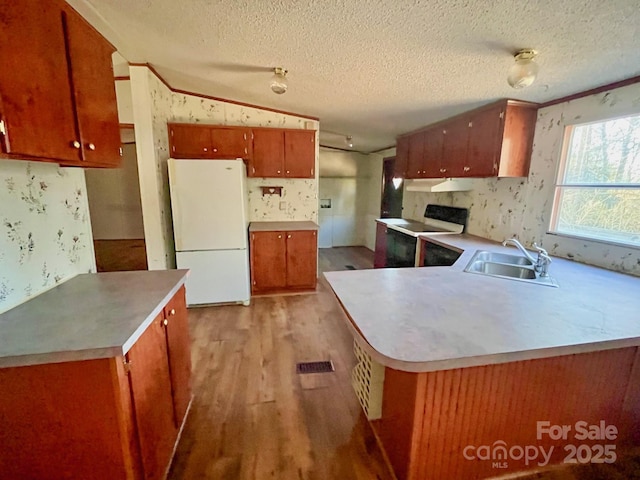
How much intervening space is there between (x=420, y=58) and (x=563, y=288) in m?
1.65

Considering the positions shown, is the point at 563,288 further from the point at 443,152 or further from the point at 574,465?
the point at 443,152

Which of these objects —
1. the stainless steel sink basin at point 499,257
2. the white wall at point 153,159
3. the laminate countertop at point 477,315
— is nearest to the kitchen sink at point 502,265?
the stainless steel sink basin at point 499,257

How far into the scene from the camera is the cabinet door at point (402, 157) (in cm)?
432

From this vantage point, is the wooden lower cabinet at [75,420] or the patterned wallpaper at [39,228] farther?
the patterned wallpaper at [39,228]

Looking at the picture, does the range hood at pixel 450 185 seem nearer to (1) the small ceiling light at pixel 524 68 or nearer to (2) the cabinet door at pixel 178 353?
(1) the small ceiling light at pixel 524 68

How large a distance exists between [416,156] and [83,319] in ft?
13.1

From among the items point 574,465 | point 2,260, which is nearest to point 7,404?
point 2,260

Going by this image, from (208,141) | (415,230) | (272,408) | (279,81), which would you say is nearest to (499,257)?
(415,230)

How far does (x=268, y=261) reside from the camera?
3717 mm

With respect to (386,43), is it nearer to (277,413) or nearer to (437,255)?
(437,255)

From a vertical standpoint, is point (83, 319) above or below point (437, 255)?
above

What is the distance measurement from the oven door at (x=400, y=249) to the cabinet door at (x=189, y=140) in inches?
107

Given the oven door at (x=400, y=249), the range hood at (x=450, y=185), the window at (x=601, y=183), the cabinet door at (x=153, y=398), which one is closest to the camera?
the cabinet door at (x=153, y=398)

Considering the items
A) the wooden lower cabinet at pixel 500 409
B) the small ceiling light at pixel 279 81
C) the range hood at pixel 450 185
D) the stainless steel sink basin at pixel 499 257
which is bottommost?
the wooden lower cabinet at pixel 500 409
